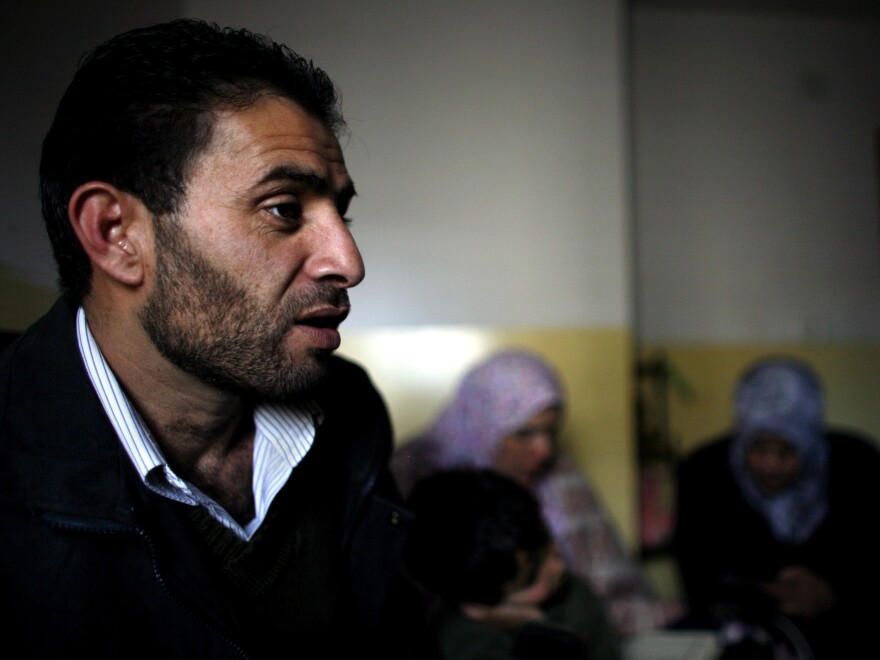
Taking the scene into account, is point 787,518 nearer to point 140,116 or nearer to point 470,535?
point 470,535

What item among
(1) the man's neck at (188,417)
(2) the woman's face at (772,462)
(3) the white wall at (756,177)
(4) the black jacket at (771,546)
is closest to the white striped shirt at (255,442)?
(1) the man's neck at (188,417)

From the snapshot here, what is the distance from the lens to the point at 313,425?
94 cm

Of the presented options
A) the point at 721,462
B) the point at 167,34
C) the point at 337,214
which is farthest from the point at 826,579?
the point at 167,34

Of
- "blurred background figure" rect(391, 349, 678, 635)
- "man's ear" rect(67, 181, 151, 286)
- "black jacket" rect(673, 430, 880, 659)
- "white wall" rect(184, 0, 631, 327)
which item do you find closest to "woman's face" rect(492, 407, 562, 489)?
"blurred background figure" rect(391, 349, 678, 635)

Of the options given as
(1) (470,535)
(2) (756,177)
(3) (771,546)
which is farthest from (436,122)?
(2) (756,177)

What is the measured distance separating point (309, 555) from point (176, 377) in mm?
265

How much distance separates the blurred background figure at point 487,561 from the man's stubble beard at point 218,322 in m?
0.63

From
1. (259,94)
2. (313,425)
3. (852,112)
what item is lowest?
(313,425)

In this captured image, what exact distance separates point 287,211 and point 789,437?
2047 mm

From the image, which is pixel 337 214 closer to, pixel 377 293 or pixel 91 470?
pixel 91 470

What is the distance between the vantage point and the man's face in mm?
730

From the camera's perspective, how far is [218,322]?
75 centimetres

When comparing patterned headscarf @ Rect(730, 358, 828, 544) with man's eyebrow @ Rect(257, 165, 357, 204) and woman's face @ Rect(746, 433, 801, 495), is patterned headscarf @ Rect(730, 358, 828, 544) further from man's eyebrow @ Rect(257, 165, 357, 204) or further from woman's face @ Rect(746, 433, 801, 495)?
man's eyebrow @ Rect(257, 165, 357, 204)

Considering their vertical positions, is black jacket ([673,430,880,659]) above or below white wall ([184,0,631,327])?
below
